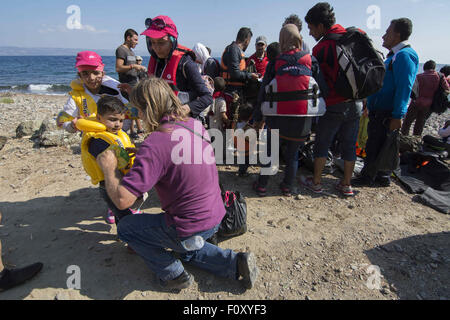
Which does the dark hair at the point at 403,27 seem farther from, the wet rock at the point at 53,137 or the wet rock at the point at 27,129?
the wet rock at the point at 27,129

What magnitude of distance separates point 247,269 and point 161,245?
31.0 inches

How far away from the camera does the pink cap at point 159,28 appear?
2.71m

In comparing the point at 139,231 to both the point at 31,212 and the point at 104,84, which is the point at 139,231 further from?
the point at 31,212

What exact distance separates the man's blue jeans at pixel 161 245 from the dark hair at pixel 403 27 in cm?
384

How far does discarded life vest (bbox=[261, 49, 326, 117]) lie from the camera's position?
3.24m

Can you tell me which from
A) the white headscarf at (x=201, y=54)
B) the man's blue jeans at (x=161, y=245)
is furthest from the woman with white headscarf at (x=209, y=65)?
the man's blue jeans at (x=161, y=245)

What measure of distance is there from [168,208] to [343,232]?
219 centimetres

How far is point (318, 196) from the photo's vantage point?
395 cm

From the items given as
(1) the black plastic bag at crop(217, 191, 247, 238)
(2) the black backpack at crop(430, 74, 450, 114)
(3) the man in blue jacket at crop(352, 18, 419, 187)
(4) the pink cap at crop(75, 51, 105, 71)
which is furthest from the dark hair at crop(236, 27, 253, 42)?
(2) the black backpack at crop(430, 74, 450, 114)

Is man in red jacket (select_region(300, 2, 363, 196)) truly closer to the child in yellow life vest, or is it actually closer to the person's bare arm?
the child in yellow life vest

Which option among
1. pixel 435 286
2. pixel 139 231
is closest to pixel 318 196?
pixel 435 286

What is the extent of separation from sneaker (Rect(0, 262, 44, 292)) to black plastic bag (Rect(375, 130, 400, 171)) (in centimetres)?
464

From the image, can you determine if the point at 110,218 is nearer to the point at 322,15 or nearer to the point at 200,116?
the point at 200,116
